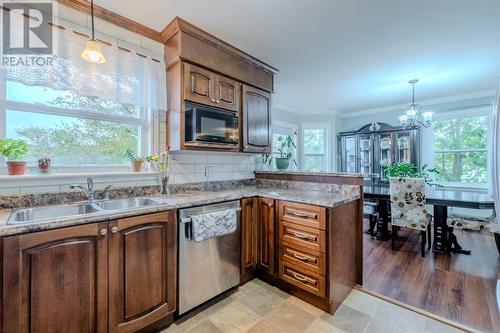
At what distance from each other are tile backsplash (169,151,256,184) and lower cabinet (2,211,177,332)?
29.6 inches

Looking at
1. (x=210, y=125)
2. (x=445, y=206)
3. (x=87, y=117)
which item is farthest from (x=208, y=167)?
(x=445, y=206)

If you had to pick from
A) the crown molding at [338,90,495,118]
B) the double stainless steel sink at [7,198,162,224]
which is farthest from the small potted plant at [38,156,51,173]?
the crown molding at [338,90,495,118]

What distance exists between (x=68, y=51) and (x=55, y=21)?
23cm

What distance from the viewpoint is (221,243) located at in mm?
1996

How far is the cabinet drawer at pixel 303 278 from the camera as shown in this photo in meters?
1.85

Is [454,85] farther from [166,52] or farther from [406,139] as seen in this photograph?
[166,52]

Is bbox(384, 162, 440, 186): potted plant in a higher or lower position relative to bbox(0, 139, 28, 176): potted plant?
lower

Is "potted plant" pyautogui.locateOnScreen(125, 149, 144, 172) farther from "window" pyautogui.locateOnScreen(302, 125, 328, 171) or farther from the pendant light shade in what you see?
"window" pyautogui.locateOnScreen(302, 125, 328, 171)

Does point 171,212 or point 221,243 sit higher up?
point 171,212

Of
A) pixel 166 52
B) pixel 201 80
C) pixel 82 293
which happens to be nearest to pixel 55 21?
pixel 166 52

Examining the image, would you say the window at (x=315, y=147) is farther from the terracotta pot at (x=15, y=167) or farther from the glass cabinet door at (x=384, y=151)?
the terracotta pot at (x=15, y=167)

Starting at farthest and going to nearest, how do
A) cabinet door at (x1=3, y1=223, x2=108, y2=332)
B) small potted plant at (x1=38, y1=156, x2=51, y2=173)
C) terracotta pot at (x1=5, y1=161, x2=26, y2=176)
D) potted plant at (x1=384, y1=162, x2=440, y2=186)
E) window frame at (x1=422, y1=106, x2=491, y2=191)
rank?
window frame at (x1=422, y1=106, x2=491, y2=191), potted plant at (x1=384, y1=162, x2=440, y2=186), small potted plant at (x1=38, y1=156, x2=51, y2=173), terracotta pot at (x1=5, y1=161, x2=26, y2=176), cabinet door at (x1=3, y1=223, x2=108, y2=332)

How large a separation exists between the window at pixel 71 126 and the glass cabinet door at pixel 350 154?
4236mm

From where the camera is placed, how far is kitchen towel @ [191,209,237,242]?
1.76 meters
